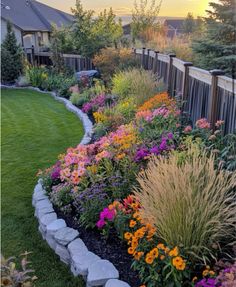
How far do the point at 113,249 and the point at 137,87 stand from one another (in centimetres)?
456

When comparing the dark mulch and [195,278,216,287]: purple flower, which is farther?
the dark mulch

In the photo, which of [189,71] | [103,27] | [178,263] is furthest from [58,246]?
[103,27]

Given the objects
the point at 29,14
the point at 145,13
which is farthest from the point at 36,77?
the point at 29,14

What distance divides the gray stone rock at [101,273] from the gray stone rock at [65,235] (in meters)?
0.43

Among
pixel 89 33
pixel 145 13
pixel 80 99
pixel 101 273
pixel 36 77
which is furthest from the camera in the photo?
pixel 145 13

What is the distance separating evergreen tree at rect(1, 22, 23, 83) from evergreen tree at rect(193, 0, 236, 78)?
7567mm

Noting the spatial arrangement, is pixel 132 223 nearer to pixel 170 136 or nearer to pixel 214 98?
pixel 170 136

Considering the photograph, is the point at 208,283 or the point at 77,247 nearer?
the point at 208,283

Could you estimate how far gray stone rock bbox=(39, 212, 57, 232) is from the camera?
133 inches

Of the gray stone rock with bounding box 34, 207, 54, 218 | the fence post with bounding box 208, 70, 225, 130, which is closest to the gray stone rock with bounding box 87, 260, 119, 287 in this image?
the gray stone rock with bounding box 34, 207, 54, 218

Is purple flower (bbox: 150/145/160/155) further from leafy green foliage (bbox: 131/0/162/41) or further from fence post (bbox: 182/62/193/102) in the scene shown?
leafy green foliage (bbox: 131/0/162/41)

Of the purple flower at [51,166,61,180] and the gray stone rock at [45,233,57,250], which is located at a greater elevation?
the purple flower at [51,166,61,180]

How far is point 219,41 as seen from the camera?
10.7m

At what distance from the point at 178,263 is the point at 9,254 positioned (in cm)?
157
